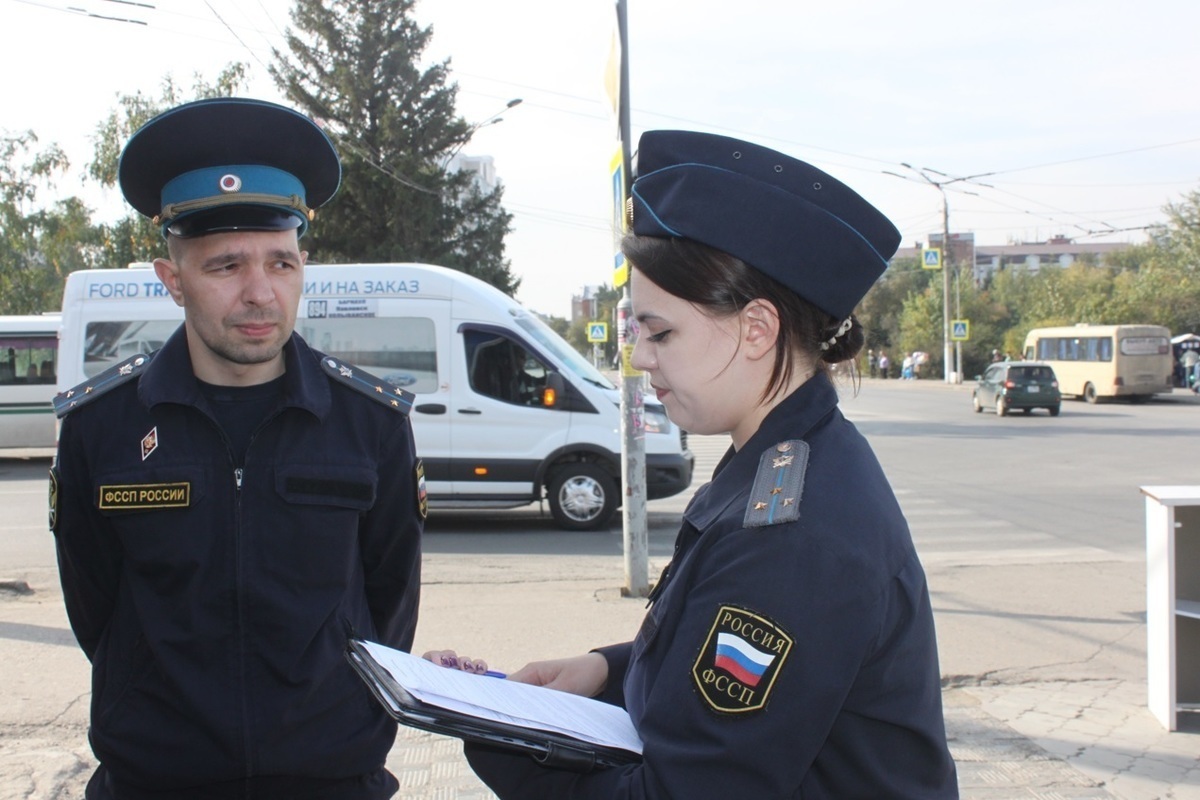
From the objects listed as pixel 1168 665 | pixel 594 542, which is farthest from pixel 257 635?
pixel 594 542

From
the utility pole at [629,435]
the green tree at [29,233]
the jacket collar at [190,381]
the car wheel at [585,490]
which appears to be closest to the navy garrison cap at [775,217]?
the jacket collar at [190,381]

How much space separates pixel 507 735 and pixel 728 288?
0.69m

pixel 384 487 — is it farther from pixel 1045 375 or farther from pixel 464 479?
pixel 1045 375

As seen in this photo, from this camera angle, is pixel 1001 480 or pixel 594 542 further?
pixel 1001 480

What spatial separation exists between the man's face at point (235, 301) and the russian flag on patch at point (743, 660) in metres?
1.30

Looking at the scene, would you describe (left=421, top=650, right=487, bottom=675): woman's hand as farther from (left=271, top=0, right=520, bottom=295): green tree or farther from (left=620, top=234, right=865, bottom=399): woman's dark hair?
(left=271, top=0, right=520, bottom=295): green tree

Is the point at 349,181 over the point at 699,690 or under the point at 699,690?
over

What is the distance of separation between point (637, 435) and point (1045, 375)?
2305 cm

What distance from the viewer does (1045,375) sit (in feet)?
89.3

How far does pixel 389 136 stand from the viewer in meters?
33.8

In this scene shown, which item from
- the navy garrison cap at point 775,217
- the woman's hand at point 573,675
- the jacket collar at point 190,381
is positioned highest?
the navy garrison cap at point 775,217

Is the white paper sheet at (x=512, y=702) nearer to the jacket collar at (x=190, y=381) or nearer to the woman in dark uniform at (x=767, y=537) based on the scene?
the woman in dark uniform at (x=767, y=537)

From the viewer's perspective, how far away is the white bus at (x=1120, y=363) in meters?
32.9

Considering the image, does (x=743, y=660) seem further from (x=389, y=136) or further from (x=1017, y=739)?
(x=389, y=136)
